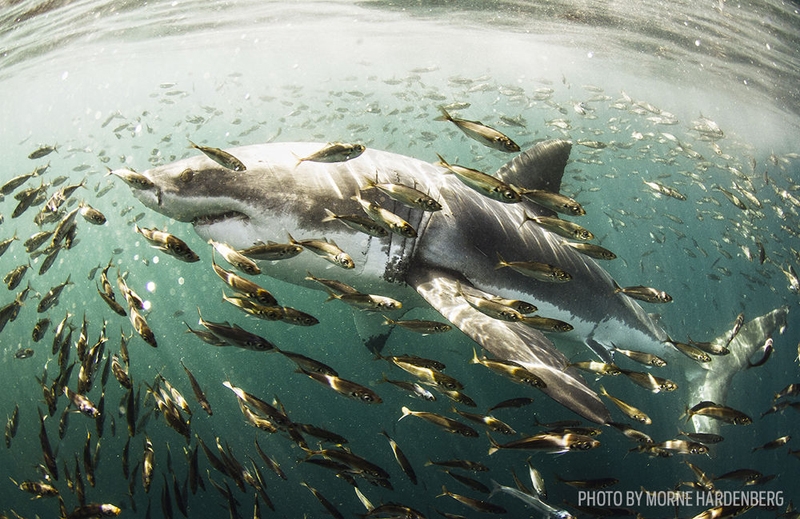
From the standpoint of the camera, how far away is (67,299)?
245ft

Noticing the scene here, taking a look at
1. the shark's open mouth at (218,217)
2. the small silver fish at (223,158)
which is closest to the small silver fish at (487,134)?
the small silver fish at (223,158)

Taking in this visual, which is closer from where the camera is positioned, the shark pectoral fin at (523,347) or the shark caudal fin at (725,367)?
the shark pectoral fin at (523,347)

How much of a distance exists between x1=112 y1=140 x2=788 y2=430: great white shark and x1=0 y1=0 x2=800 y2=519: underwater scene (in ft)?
0.09

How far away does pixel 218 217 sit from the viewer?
374 cm

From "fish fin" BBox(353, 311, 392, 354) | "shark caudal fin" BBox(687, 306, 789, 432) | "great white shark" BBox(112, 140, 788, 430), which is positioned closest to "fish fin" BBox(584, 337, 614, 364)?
"great white shark" BBox(112, 140, 788, 430)

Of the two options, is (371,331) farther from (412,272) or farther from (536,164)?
(536,164)

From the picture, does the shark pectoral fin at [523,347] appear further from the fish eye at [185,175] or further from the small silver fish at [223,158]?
the fish eye at [185,175]

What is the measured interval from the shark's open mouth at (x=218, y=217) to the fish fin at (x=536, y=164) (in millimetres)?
3398

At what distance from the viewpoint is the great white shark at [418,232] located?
133 inches

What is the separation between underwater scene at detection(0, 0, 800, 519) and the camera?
373cm

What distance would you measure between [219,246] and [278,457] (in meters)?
21.1

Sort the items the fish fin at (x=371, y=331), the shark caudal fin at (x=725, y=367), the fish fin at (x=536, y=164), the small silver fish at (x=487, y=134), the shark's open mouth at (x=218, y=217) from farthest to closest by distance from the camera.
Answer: the shark caudal fin at (x=725, y=367)
the fish fin at (x=371, y=331)
the fish fin at (x=536, y=164)
the shark's open mouth at (x=218, y=217)
the small silver fish at (x=487, y=134)

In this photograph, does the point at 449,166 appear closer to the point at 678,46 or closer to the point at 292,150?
the point at 292,150

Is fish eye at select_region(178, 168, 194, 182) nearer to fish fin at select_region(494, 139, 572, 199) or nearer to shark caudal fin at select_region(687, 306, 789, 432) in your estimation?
fish fin at select_region(494, 139, 572, 199)
